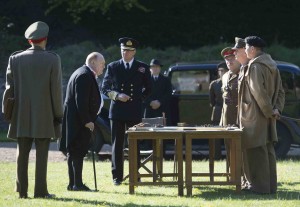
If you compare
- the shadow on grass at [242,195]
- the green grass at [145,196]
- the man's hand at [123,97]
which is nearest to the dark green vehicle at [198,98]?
the green grass at [145,196]

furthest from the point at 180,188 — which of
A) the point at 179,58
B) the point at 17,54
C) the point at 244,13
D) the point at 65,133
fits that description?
the point at 244,13

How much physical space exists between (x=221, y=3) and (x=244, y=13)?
87 cm

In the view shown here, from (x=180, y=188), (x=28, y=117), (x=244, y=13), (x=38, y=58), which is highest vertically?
(x=244, y=13)

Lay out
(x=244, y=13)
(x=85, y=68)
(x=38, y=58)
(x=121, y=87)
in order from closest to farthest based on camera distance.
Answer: (x=38, y=58)
(x=85, y=68)
(x=121, y=87)
(x=244, y=13)

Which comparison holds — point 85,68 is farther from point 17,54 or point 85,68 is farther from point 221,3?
point 221,3

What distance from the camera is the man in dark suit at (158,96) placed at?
16875mm

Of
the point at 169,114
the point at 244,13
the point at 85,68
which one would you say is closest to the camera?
the point at 85,68

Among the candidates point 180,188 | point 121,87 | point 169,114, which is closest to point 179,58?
point 169,114

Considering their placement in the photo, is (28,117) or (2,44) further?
(2,44)

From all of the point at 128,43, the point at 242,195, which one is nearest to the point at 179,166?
the point at 242,195

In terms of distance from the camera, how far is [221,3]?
1176 inches

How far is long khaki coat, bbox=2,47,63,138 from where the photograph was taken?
35.4 ft

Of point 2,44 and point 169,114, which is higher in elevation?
point 2,44

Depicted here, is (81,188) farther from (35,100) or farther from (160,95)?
(160,95)
